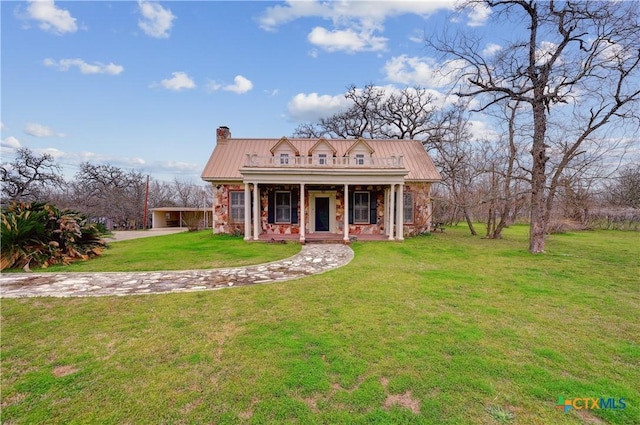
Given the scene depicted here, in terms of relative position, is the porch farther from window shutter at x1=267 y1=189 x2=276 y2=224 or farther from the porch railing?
the porch railing

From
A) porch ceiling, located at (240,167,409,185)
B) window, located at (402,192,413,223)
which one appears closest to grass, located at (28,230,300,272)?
porch ceiling, located at (240,167,409,185)

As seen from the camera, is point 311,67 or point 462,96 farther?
point 311,67

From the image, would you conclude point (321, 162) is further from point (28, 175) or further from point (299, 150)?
point (28, 175)

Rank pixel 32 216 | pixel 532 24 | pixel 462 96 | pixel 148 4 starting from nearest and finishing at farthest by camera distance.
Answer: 1. pixel 32 216
2. pixel 148 4
3. pixel 532 24
4. pixel 462 96

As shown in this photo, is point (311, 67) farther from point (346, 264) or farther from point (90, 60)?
point (346, 264)

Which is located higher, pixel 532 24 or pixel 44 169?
pixel 532 24

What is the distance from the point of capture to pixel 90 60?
11.4m

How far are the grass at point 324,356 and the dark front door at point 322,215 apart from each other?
8844 millimetres

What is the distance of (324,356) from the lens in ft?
10.9

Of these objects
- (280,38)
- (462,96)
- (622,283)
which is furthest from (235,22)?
(622,283)

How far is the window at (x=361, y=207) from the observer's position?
47.9 feet

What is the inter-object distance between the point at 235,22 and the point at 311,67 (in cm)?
585

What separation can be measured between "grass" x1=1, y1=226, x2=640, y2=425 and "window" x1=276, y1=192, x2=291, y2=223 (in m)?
8.69

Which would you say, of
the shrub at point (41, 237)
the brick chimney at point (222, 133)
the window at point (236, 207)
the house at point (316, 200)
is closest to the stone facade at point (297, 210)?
the house at point (316, 200)
